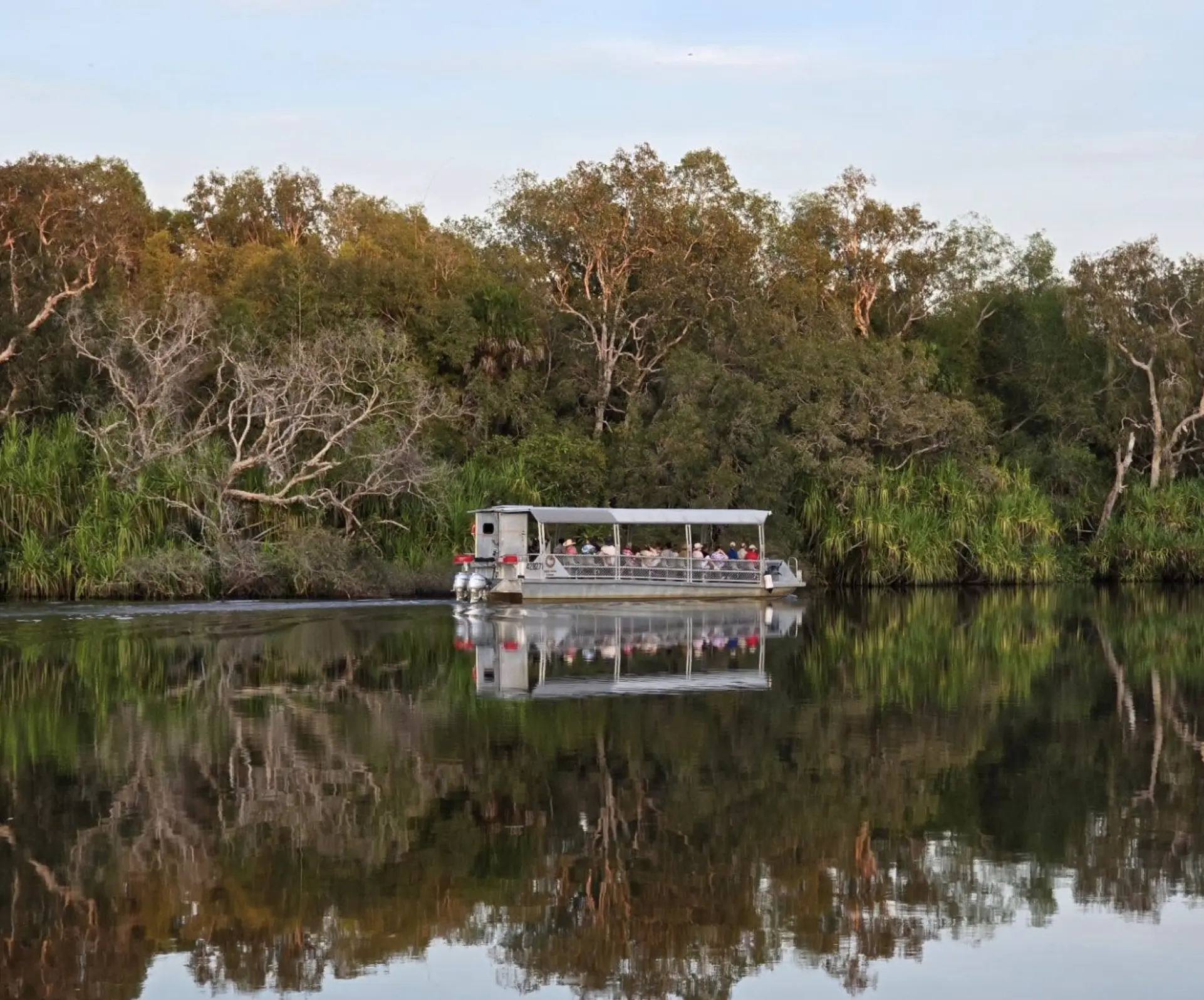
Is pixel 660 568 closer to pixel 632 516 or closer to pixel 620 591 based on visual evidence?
pixel 620 591

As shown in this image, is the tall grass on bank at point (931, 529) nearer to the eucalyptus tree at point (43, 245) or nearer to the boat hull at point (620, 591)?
the boat hull at point (620, 591)

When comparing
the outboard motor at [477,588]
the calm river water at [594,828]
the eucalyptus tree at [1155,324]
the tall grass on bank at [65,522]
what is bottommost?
the calm river water at [594,828]

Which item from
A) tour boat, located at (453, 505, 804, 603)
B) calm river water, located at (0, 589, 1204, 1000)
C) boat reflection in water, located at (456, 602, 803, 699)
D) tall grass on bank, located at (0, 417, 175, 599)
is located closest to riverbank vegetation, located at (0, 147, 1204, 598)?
tall grass on bank, located at (0, 417, 175, 599)

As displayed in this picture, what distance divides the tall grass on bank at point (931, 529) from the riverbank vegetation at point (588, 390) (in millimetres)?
114

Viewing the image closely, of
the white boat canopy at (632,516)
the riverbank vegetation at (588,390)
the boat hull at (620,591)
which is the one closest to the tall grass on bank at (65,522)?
the riverbank vegetation at (588,390)

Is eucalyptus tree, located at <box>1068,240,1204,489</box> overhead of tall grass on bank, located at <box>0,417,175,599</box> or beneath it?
overhead

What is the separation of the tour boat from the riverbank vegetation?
11.6 ft

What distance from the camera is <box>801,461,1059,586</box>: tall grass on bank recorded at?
49156 mm

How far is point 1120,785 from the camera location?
1579 cm

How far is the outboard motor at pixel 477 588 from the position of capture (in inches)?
1497

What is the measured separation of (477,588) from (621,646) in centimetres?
866

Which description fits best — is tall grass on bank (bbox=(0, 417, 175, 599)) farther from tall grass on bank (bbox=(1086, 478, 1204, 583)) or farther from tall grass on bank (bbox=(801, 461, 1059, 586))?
tall grass on bank (bbox=(1086, 478, 1204, 583))

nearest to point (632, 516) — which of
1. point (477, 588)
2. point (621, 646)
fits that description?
point (477, 588)

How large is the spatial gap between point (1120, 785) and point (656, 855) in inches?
219
